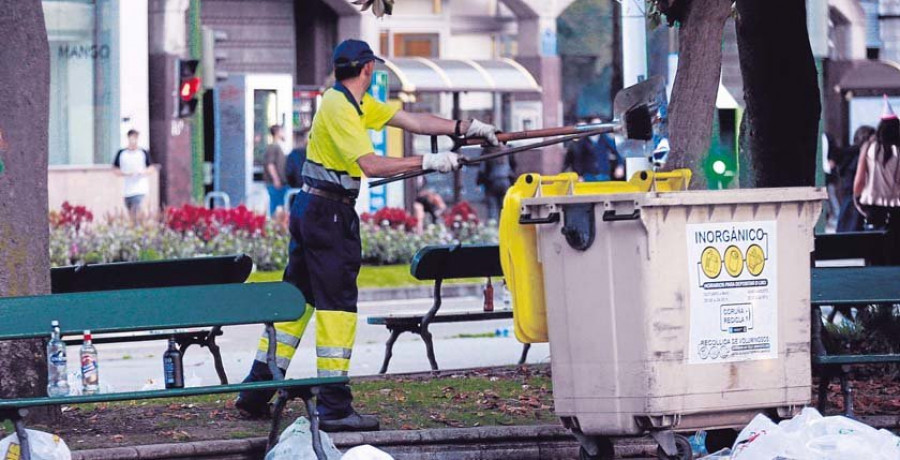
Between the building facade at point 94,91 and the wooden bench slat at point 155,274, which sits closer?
the wooden bench slat at point 155,274

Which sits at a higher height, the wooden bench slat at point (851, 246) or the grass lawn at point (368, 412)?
the wooden bench slat at point (851, 246)

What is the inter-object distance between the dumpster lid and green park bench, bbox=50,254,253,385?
11.2 feet

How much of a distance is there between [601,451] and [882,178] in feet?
27.9

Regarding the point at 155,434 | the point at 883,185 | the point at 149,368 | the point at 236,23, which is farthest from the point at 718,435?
the point at 236,23

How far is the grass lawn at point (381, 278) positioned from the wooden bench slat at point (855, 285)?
466 inches

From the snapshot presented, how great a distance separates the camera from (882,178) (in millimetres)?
15844

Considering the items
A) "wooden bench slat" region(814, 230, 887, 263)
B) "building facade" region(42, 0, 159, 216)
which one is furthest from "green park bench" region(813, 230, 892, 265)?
"building facade" region(42, 0, 159, 216)

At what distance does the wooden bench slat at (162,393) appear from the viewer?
7387 millimetres

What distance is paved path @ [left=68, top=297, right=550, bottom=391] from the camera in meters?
13.4

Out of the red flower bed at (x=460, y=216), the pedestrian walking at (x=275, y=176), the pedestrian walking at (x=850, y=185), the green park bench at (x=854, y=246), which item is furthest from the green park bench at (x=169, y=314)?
the pedestrian walking at (x=275, y=176)

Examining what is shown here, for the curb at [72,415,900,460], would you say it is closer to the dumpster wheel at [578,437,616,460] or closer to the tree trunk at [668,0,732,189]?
the dumpster wheel at [578,437,616,460]

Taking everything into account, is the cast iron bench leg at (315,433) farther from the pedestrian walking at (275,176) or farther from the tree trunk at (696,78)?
the pedestrian walking at (275,176)

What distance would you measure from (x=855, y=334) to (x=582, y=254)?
166 inches

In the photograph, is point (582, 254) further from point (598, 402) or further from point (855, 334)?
point (855, 334)
